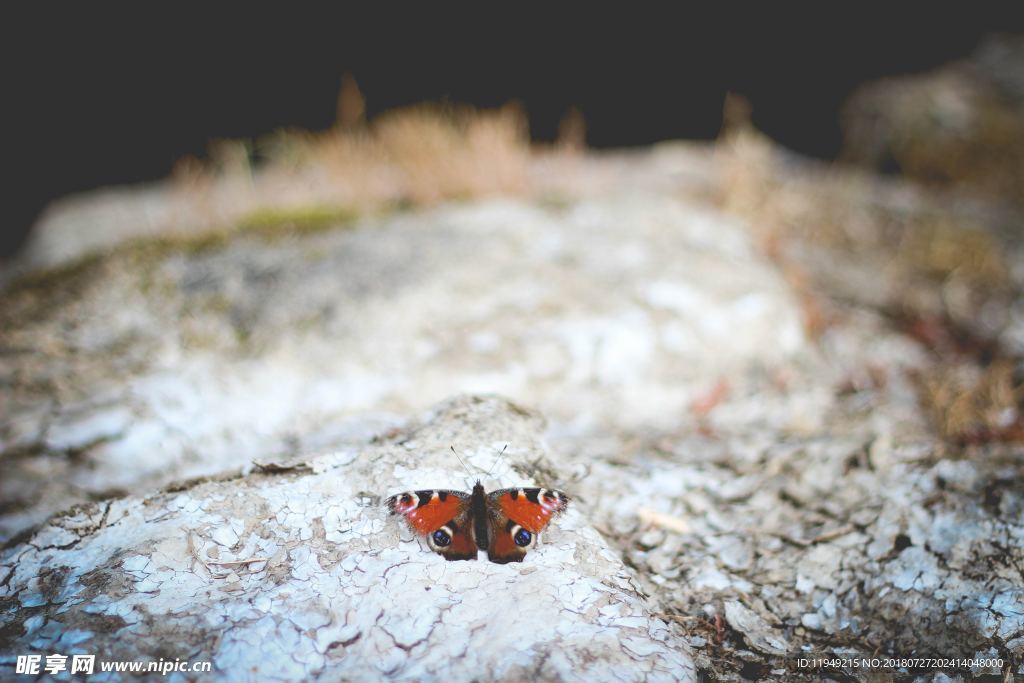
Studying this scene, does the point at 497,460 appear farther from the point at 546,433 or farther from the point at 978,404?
the point at 978,404

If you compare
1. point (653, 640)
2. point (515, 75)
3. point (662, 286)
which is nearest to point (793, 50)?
point (515, 75)

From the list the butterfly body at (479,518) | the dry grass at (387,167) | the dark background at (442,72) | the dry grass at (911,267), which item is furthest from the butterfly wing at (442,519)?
the dark background at (442,72)

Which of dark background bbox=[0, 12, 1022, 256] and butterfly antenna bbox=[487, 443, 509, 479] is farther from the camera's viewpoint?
dark background bbox=[0, 12, 1022, 256]

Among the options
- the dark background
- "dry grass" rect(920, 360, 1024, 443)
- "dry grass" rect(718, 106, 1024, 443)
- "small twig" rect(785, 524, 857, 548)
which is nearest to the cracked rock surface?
"small twig" rect(785, 524, 857, 548)

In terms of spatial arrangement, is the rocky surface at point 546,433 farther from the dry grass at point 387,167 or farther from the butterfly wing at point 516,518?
the dry grass at point 387,167

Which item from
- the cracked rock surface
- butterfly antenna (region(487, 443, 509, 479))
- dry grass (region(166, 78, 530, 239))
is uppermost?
dry grass (region(166, 78, 530, 239))

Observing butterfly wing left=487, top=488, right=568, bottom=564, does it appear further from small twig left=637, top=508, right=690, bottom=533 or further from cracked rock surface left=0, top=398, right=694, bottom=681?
small twig left=637, top=508, right=690, bottom=533
